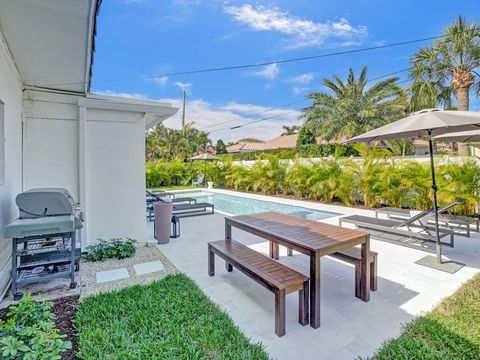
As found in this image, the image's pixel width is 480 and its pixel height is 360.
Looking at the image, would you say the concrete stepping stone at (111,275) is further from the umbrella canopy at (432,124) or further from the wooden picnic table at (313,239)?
the umbrella canopy at (432,124)

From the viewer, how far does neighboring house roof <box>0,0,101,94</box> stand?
9.34 feet

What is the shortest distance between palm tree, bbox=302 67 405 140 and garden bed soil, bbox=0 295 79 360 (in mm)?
17960

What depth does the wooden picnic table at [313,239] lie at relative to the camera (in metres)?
2.97

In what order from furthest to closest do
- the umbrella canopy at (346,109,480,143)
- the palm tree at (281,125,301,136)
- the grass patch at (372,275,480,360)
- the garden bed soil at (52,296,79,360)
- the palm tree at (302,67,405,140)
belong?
the palm tree at (281,125,301,136)
the palm tree at (302,67,405,140)
the umbrella canopy at (346,109,480,143)
the garden bed soil at (52,296,79,360)
the grass patch at (372,275,480,360)

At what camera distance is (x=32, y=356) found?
181cm

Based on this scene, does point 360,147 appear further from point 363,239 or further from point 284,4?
point 363,239

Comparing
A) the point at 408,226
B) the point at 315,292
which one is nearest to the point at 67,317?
the point at 315,292

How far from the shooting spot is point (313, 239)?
11.0ft

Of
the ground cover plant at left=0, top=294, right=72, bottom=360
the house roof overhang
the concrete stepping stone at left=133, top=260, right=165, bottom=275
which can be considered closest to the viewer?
the ground cover plant at left=0, top=294, right=72, bottom=360

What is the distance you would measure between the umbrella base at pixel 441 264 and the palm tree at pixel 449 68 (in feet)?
46.7

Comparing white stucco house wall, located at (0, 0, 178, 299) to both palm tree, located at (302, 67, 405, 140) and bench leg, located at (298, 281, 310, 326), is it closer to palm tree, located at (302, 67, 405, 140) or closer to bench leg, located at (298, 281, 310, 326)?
bench leg, located at (298, 281, 310, 326)

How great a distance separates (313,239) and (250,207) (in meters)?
9.08

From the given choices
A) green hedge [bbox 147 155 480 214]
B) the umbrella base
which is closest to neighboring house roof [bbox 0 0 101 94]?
the umbrella base

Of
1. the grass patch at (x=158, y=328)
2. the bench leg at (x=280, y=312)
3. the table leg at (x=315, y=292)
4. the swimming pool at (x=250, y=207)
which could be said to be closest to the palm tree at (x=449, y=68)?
the swimming pool at (x=250, y=207)
